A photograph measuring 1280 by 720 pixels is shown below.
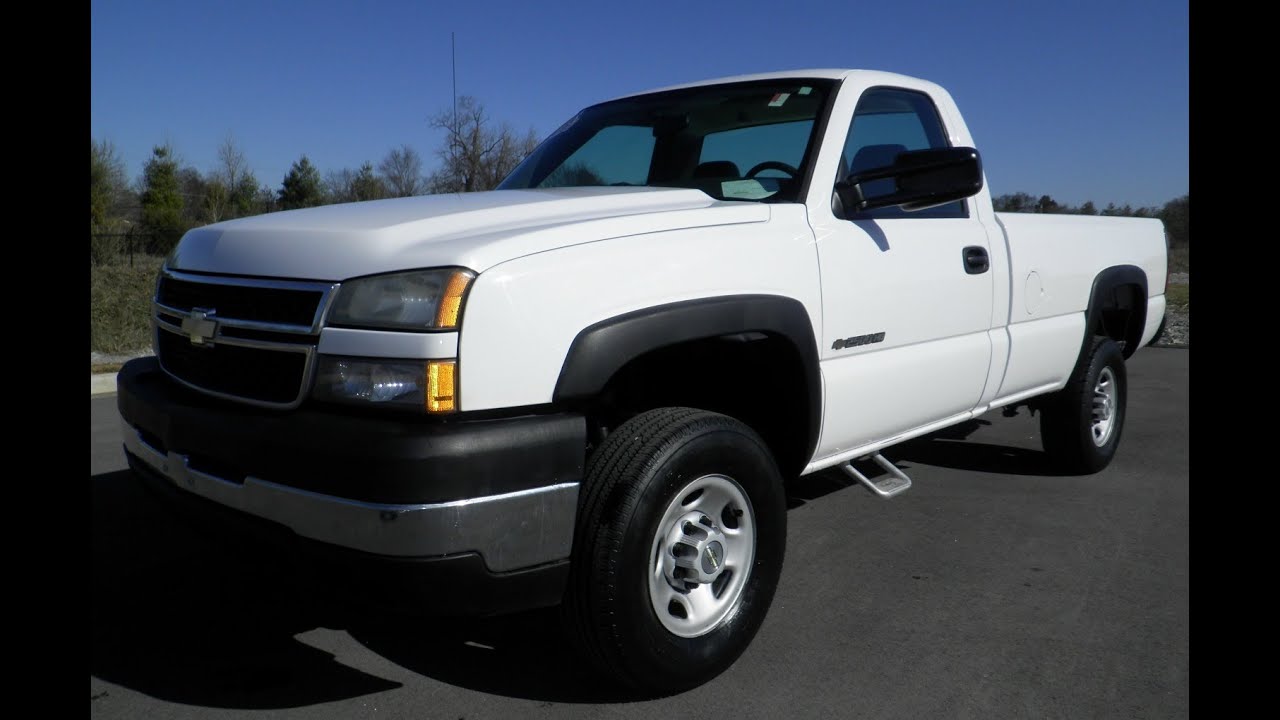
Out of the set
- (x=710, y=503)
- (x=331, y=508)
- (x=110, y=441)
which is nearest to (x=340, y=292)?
(x=331, y=508)

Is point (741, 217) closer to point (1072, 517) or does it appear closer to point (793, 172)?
point (793, 172)

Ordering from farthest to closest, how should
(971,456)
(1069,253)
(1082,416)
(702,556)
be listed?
(971,456) < (1082,416) < (1069,253) < (702,556)

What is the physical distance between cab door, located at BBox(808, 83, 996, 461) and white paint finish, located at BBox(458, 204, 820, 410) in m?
0.33

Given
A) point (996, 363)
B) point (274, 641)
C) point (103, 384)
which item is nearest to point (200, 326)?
point (274, 641)

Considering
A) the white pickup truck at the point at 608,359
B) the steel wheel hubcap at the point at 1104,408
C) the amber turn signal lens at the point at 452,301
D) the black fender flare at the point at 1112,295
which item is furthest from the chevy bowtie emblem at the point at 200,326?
the steel wheel hubcap at the point at 1104,408

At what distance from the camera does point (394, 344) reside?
2.25m

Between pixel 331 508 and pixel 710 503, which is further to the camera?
pixel 710 503

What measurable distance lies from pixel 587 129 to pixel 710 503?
2.14 meters

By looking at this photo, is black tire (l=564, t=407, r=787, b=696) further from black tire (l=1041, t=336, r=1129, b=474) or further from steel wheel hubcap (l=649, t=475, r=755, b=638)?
black tire (l=1041, t=336, r=1129, b=474)

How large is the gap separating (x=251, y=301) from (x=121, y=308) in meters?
16.5

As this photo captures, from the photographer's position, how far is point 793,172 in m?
3.49

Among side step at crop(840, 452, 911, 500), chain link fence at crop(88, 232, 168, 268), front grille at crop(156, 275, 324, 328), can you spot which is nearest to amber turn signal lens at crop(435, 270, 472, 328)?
front grille at crop(156, 275, 324, 328)

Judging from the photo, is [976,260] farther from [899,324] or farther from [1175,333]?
[1175,333]

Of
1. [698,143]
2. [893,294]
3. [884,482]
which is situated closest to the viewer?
[893,294]
